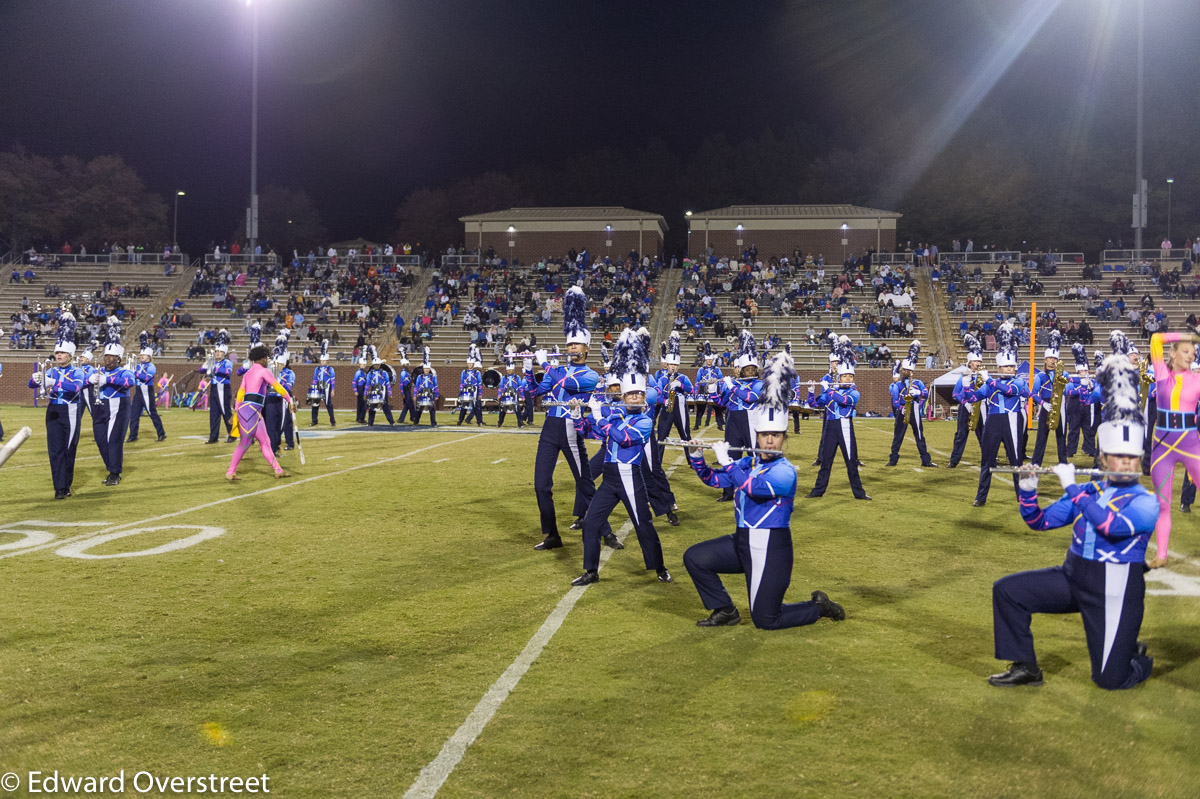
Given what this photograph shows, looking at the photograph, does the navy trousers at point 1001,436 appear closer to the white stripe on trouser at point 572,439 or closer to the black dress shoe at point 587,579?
the white stripe on trouser at point 572,439

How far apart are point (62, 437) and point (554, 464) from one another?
6780mm

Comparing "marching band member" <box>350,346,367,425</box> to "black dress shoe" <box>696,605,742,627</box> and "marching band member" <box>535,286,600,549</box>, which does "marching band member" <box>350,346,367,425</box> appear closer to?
"marching band member" <box>535,286,600,549</box>

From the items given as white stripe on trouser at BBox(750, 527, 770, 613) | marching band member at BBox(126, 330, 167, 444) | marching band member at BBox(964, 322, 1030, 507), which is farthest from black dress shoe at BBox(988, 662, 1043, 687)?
marching band member at BBox(126, 330, 167, 444)

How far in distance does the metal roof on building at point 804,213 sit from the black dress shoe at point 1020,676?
43.9 metres

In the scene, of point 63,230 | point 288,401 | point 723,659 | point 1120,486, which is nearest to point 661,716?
point 723,659

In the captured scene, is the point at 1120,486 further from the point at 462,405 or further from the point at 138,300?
the point at 138,300

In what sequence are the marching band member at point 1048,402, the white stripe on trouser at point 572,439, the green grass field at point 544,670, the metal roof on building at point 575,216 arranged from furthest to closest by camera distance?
the metal roof on building at point 575,216
the marching band member at point 1048,402
the white stripe on trouser at point 572,439
the green grass field at point 544,670

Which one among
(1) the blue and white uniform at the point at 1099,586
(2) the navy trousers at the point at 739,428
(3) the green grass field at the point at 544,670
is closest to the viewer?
(3) the green grass field at the point at 544,670

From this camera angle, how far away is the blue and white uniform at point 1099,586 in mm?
4832

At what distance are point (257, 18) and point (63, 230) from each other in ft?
102

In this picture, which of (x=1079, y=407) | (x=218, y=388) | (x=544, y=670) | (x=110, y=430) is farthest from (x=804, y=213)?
(x=544, y=670)

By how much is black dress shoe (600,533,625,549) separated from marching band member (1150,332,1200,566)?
4678 mm

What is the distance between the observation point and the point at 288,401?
53.7ft

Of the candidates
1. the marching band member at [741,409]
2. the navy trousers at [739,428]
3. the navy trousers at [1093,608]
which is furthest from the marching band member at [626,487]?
the navy trousers at [739,428]
